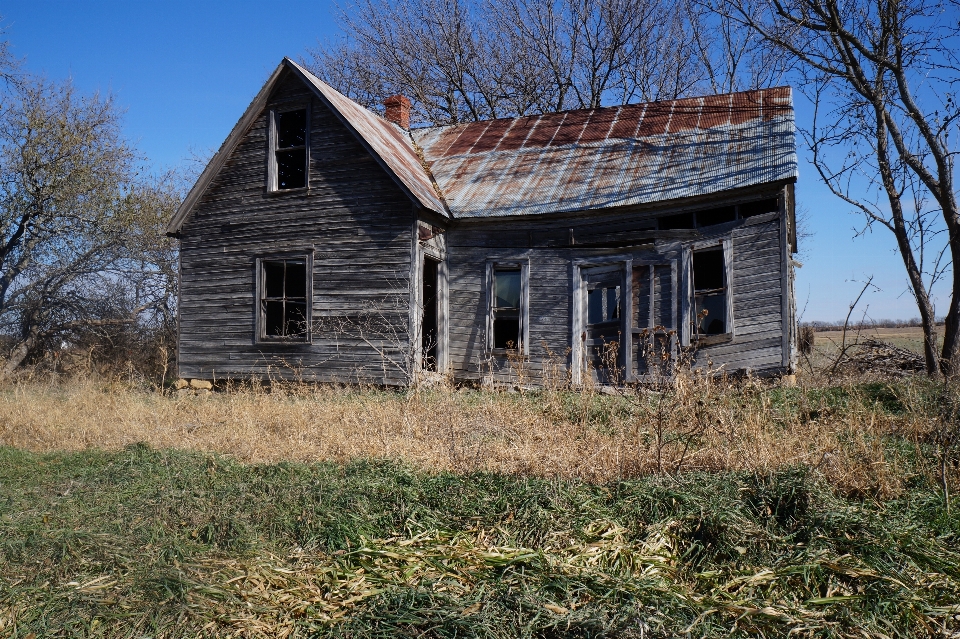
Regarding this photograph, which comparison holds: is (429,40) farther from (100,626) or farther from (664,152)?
(100,626)

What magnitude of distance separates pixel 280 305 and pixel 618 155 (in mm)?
7160

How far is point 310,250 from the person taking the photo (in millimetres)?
12648

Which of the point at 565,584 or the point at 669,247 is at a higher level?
the point at 669,247

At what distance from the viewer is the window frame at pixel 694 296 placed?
1092 centimetres

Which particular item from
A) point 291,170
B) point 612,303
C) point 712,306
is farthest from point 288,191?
point 712,306

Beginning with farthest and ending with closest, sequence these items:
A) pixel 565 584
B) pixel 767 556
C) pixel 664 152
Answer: pixel 664 152 → pixel 767 556 → pixel 565 584

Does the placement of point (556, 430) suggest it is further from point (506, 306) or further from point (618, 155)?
point (618, 155)

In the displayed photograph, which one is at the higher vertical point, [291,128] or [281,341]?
[291,128]

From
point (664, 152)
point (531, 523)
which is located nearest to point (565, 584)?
point (531, 523)

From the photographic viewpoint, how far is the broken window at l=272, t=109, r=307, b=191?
520 inches

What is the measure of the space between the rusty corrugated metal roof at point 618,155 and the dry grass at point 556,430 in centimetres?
396

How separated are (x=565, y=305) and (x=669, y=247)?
2.00 metres

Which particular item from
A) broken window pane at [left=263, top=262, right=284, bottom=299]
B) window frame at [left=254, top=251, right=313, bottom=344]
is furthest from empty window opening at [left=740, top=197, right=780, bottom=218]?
broken window pane at [left=263, top=262, right=284, bottom=299]

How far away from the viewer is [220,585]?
3219 millimetres
